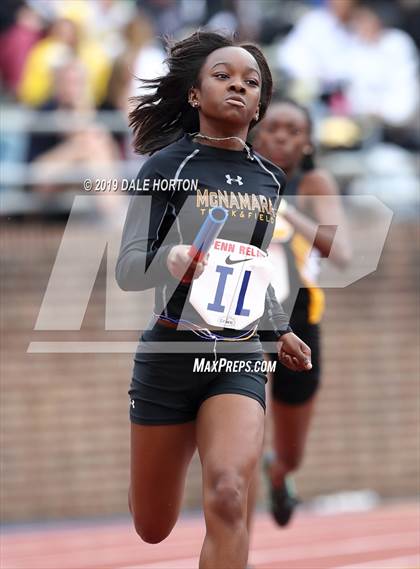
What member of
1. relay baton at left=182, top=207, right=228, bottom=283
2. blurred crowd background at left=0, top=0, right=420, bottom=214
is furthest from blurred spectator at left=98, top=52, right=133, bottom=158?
relay baton at left=182, top=207, right=228, bottom=283

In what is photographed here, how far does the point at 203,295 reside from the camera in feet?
13.9

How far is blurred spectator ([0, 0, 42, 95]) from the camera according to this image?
1000 cm

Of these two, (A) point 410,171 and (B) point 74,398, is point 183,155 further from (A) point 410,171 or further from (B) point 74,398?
(A) point 410,171

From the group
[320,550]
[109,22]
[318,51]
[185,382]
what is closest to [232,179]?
[185,382]

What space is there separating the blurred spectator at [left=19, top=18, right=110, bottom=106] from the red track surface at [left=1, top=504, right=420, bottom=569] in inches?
133

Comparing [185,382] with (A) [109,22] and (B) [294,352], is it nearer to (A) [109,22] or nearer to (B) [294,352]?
(B) [294,352]

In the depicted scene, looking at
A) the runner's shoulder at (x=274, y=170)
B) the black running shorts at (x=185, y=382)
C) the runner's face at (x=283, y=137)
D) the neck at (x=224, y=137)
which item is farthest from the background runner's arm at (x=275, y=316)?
the runner's face at (x=283, y=137)

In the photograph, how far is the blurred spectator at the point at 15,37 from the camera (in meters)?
10.0

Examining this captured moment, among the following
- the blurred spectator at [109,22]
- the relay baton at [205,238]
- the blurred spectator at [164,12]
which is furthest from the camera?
the blurred spectator at [164,12]

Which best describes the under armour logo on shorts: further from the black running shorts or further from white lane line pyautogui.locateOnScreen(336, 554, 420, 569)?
white lane line pyautogui.locateOnScreen(336, 554, 420, 569)

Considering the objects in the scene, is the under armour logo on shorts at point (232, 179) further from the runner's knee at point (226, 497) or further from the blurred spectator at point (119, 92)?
the blurred spectator at point (119, 92)

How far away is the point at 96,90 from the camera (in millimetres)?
9906

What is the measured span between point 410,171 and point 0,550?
4661mm

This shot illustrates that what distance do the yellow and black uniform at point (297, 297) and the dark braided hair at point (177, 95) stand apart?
155 cm
